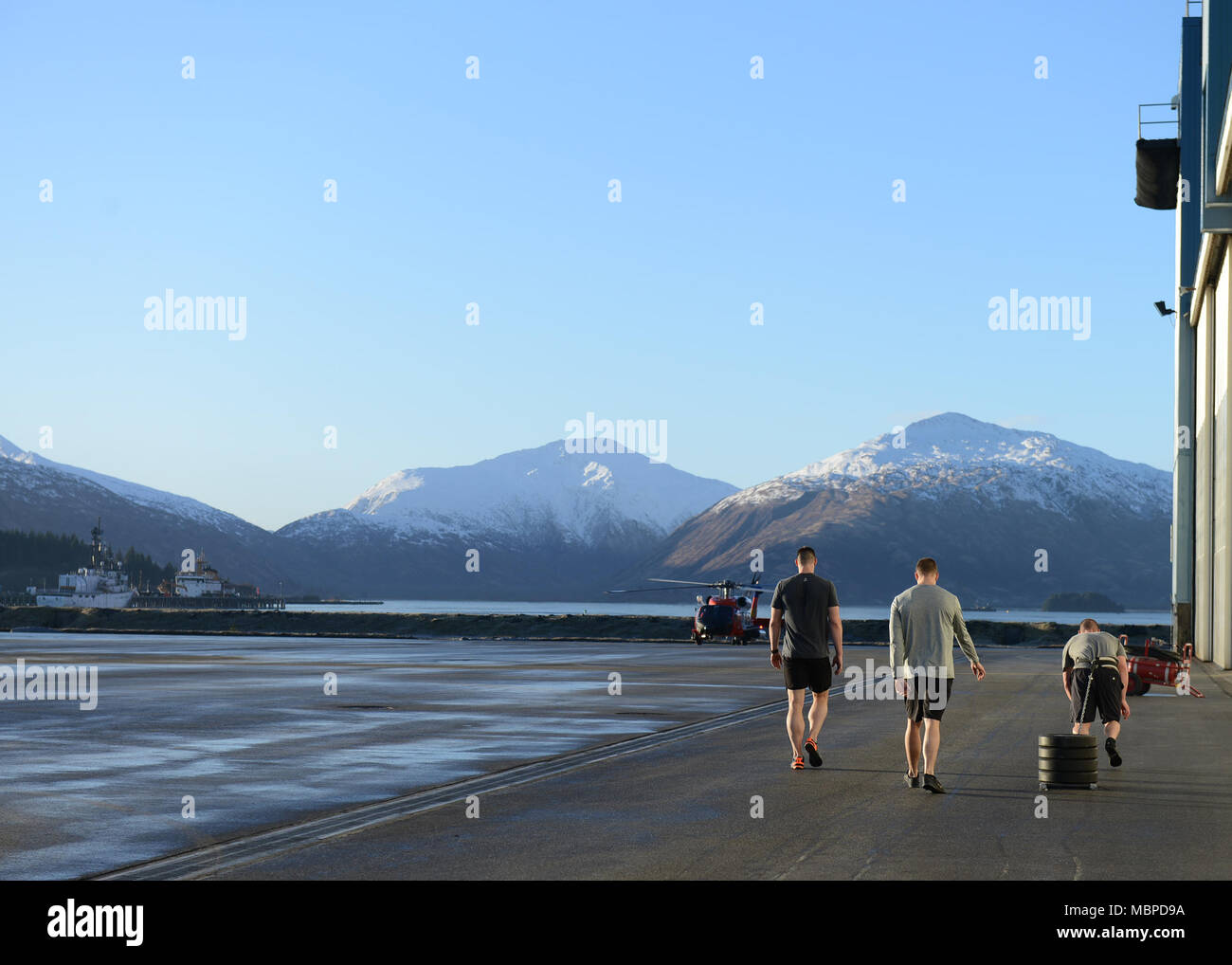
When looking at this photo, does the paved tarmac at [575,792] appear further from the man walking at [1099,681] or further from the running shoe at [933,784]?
the man walking at [1099,681]

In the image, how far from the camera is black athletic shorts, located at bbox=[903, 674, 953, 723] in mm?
12344

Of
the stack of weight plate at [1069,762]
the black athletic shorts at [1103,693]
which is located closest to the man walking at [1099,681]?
the black athletic shorts at [1103,693]

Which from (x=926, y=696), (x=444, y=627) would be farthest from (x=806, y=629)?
(x=444, y=627)

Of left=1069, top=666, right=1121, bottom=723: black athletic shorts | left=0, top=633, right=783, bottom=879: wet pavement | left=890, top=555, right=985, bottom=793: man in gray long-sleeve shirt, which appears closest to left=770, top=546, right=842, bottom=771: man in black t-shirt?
left=890, top=555, right=985, bottom=793: man in gray long-sleeve shirt

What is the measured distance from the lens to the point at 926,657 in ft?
41.1

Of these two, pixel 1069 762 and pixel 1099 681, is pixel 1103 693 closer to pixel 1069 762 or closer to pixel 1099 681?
pixel 1099 681

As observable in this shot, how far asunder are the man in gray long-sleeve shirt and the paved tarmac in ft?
1.72

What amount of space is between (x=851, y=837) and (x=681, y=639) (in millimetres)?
60111

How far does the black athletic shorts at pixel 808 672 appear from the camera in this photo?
14.0 meters

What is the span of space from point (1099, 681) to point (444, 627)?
66.0 meters
